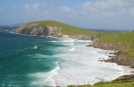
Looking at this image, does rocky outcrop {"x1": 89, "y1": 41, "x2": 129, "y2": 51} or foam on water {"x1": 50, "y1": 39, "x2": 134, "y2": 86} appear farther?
rocky outcrop {"x1": 89, "y1": 41, "x2": 129, "y2": 51}

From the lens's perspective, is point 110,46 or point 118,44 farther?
point 110,46

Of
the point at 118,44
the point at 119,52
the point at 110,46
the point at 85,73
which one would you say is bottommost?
the point at 85,73

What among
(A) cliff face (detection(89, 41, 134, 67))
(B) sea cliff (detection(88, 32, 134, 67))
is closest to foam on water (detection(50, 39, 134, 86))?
(A) cliff face (detection(89, 41, 134, 67))

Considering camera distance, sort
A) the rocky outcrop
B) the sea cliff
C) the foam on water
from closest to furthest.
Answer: the foam on water → the sea cliff → the rocky outcrop

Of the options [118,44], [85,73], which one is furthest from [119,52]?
[85,73]

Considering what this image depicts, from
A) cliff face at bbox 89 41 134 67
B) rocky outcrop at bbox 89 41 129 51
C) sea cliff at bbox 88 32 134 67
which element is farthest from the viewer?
rocky outcrop at bbox 89 41 129 51

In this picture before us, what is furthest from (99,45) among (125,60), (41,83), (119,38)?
(41,83)

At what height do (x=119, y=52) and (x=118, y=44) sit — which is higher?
(x=118, y=44)

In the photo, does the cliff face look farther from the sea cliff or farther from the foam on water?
the foam on water

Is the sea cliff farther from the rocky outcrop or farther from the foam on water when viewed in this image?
the foam on water

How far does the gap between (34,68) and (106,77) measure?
26.7m

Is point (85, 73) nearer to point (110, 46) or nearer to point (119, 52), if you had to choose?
point (119, 52)

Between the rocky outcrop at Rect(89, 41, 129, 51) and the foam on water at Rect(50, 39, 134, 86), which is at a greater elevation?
the rocky outcrop at Rect(89, 41, 129, 51)

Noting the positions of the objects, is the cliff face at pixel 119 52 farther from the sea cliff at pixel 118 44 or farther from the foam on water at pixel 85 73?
the foam on water at pixel 85 73
